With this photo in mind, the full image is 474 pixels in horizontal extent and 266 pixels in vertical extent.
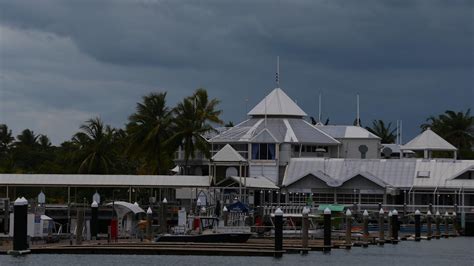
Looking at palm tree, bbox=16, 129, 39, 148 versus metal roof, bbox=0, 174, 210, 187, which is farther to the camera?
palm tree, bbox=16, 129, 39, 148

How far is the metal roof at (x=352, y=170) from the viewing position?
122625 mm

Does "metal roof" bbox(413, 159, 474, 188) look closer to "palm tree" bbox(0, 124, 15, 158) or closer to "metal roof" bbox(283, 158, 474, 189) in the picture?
"metal roof" bbox(283, 158, 474, 189)

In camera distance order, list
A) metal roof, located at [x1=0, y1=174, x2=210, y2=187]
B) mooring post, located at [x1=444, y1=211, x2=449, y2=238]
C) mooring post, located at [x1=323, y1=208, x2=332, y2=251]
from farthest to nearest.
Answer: mooring post, located at [x1=444, y1=211, x2=449, y2=238] → metal roof, located at [x1=0, y1=174, x2=210, y2=187] → mooring post, located at [x1=323, y1=208, x2=332, y2=251]

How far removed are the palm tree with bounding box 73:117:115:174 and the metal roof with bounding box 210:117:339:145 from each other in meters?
10.5

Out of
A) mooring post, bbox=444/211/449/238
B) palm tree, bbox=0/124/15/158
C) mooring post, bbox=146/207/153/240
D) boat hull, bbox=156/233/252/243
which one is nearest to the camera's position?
boat hull, bbox=156/233/252/243

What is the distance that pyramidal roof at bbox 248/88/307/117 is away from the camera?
132m

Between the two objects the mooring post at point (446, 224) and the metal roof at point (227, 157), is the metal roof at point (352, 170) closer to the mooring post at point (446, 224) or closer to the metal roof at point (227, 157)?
the mooring post at point (446, 224)

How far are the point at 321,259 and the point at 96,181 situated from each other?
38.9 meters

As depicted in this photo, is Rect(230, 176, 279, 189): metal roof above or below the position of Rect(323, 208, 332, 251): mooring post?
above

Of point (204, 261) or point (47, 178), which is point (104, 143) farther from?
point (204, 261)

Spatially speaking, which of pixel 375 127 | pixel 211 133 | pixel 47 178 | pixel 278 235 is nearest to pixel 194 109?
pixel 211 133

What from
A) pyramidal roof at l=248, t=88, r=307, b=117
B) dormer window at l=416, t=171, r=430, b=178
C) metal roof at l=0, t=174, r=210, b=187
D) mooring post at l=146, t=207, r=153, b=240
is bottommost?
mooring post at l=146, t=207, r=153, b=240

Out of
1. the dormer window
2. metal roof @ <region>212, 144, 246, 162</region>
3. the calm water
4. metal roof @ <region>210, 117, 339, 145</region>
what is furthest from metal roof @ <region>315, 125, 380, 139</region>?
the calm water

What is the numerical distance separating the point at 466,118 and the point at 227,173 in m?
67.1
